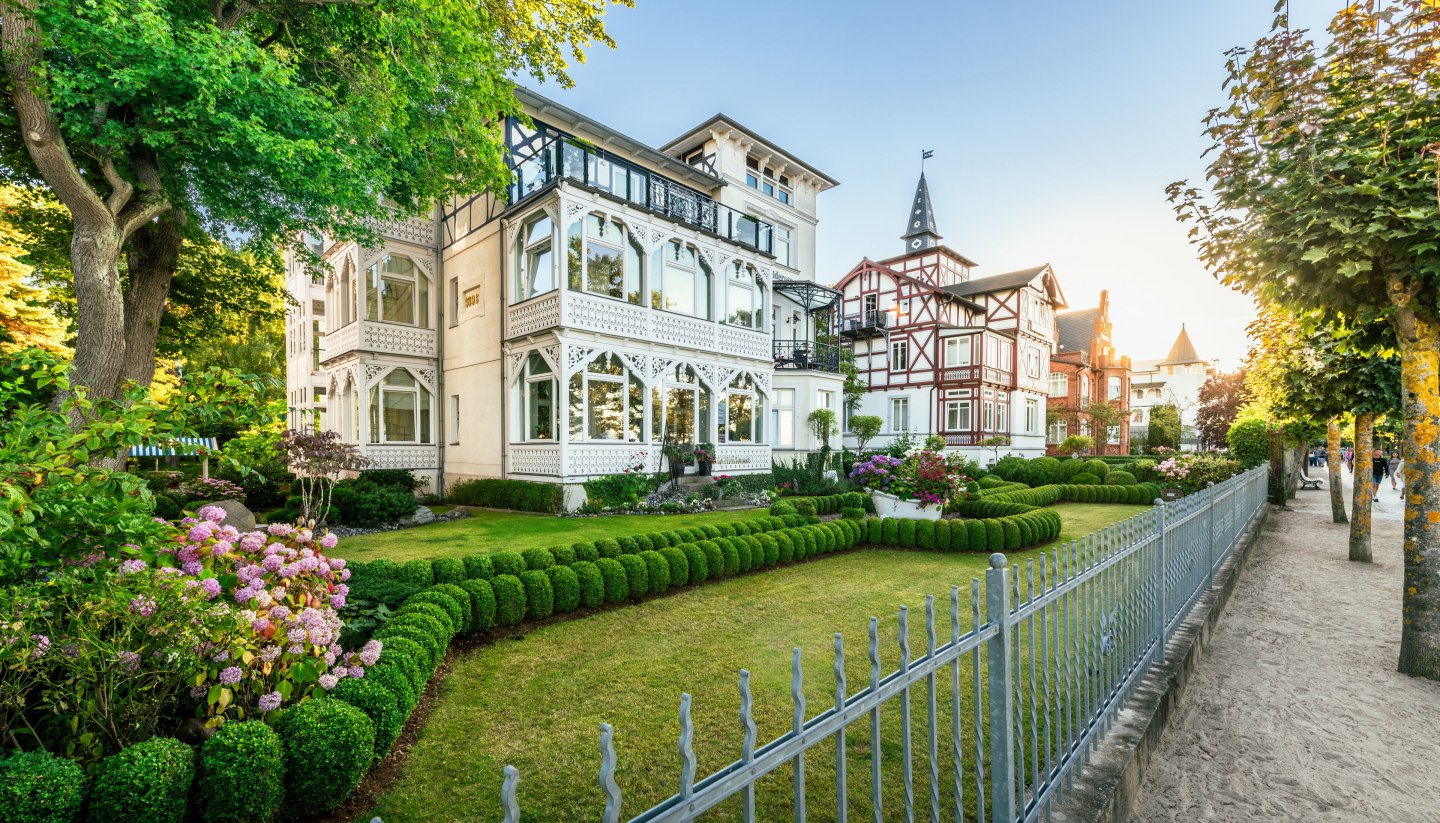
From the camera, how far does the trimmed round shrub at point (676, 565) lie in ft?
23.3

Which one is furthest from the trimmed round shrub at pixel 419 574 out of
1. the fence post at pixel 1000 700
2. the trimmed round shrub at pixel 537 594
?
the fence post at pixel 1000 700

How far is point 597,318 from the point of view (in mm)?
13820

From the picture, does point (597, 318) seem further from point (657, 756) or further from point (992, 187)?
point (657, 756)

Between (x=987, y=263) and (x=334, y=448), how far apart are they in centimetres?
3636

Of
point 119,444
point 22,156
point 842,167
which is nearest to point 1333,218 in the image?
point 119,444

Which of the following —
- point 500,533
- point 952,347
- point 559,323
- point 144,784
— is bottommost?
point 500,533

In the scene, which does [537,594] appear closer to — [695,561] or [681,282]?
[695,561]

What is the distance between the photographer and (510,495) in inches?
551

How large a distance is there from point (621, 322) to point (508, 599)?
9682mm

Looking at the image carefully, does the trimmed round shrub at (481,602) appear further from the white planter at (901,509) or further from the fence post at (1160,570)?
the white planter at (901,509)

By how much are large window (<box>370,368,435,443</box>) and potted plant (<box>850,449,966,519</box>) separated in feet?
41.8

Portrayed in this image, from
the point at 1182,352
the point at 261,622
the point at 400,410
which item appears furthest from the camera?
the point at 1182,352

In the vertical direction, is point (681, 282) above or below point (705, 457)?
above

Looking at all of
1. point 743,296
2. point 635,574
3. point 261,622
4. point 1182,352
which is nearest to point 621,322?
point 743,296
